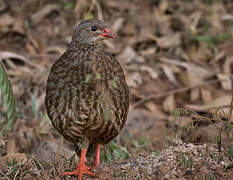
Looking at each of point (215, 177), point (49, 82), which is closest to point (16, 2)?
point (49, 82)

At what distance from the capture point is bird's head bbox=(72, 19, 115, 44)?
4539 millimetres

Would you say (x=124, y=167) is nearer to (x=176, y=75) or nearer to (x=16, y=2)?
(x=176, y=75)

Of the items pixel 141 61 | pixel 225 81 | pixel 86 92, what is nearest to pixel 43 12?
pixel 141 61

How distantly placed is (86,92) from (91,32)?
650mm

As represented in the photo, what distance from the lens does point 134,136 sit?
6195mm

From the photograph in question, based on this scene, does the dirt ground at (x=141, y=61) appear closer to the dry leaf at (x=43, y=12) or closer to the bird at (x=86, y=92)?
the dry leaf at (x=43, y=12)

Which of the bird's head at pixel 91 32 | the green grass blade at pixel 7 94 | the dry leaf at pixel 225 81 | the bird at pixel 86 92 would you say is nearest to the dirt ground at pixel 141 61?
the dry leaf at pixel 225 81

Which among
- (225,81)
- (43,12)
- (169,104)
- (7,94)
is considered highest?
(43,12)

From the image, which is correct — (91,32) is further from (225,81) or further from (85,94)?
(225,81)

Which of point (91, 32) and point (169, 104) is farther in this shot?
point (169, 104)

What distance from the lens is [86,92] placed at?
4250 millimetres

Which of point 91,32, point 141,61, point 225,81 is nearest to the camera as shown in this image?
point 91,32

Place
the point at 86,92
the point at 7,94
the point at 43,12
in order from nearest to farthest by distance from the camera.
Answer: the point at 7,94 < the point at 86,92 < the point at 43,12

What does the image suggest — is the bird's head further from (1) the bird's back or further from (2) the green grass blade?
(2) the green grass blade
